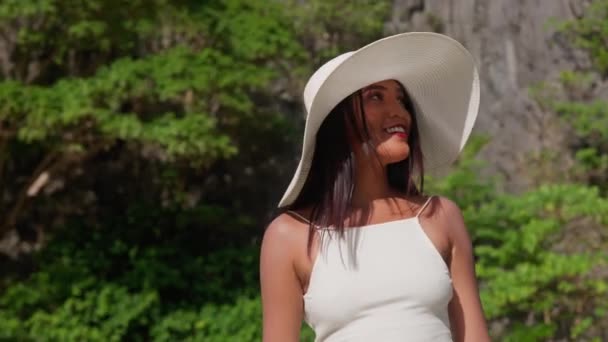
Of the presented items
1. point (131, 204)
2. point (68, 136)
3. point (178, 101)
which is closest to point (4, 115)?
point (68, 136)

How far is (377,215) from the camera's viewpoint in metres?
1.82

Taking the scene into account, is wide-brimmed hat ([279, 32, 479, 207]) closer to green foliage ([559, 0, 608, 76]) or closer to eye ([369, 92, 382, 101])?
eye ([369, 92, 382, 101])

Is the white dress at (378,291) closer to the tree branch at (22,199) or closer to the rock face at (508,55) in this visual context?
the tree branch at (22,199)

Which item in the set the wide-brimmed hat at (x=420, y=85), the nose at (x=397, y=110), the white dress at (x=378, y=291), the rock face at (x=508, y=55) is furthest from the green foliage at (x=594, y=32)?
the white dress at (x=378, y=291)

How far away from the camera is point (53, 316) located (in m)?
7.96

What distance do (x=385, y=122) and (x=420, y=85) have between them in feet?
0.36

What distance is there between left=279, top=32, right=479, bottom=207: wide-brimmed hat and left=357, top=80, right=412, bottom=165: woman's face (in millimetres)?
25

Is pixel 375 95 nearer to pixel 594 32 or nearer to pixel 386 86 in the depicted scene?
pixel 386 86

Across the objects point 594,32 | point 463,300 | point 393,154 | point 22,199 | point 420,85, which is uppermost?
point 420,85

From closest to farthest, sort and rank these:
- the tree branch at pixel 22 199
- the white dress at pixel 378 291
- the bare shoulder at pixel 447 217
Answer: the white dress at pixel 378 291 < the bare shoulder at pixel 447 217 < the tree branch at pixel 22 199

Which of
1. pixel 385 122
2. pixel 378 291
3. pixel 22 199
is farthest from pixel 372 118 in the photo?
pixel 22 199

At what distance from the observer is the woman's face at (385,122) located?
1832 millimetres

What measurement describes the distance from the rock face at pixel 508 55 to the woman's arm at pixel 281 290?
7.91 meters

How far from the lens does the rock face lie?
383 inches
